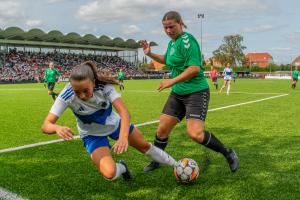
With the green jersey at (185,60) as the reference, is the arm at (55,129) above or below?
below

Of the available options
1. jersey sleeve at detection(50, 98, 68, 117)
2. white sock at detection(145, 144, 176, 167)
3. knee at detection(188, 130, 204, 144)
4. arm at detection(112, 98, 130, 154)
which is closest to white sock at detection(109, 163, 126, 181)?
white sock at detection(145, 144, 176, 167)

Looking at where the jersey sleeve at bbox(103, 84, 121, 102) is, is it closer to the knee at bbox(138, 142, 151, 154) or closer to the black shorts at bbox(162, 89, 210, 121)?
the knee at bbox(138, 142, 151, 154)

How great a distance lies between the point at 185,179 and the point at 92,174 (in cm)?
133

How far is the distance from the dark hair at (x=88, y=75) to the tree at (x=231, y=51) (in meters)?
119

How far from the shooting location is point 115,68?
252ft

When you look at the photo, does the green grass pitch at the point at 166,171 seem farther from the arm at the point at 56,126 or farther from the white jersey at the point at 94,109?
the arm at the point at 56,126

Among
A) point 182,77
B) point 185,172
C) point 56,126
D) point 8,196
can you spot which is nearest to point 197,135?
point 185,172

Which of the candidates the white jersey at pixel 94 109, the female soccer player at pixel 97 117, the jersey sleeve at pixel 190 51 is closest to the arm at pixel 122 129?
the female soccer player at pixel 97 117

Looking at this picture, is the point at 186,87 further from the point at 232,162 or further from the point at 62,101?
the point at 62,101

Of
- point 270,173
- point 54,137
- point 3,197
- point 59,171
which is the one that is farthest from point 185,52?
point 54,137

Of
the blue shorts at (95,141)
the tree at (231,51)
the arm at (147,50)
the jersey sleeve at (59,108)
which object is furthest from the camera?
the tree at (231,51)

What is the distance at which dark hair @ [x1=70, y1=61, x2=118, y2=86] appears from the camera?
3.76 metres

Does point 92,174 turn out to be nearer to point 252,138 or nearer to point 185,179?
point 185,179

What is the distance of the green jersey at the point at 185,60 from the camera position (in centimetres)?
496
